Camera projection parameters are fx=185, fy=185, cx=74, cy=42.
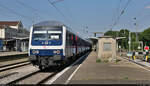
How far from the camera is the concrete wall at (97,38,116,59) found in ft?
66.4

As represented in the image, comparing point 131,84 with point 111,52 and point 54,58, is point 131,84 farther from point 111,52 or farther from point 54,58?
point 111,52

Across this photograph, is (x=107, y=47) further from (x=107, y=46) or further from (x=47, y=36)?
(x=47, y=36)

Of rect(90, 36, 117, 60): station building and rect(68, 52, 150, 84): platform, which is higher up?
rect(90, 36, 117, 60): station building

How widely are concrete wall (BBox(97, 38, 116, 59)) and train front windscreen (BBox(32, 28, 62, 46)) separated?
29.4 feet

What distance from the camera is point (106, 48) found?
67.6 ft

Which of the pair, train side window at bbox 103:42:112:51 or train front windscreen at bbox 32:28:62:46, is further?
train side window at bbox 103:42:112:51

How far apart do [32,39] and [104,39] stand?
32.9ft

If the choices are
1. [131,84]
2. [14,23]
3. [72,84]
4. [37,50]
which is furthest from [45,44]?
[14,23]

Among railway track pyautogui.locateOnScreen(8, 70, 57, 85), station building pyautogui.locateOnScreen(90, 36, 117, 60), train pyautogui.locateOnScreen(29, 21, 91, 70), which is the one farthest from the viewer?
station building pyautogui.locateOnScreen(90, 36, 117, 60)

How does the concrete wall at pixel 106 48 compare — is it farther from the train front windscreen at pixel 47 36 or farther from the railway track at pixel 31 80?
the railway track at pixel 31 80

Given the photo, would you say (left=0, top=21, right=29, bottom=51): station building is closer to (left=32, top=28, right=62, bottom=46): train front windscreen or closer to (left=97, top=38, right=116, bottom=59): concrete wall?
(left=97, top=38, right=116, bottom=59): concrete wall

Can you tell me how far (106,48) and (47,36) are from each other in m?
10.0

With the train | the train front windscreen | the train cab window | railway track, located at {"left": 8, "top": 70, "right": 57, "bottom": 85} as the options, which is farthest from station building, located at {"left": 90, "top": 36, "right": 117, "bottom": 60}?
railway track, located at {"left": 8, "top": 70, "right": 57, "bottom": 85}

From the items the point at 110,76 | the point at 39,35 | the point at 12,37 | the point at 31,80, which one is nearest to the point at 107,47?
the point at 39,35
